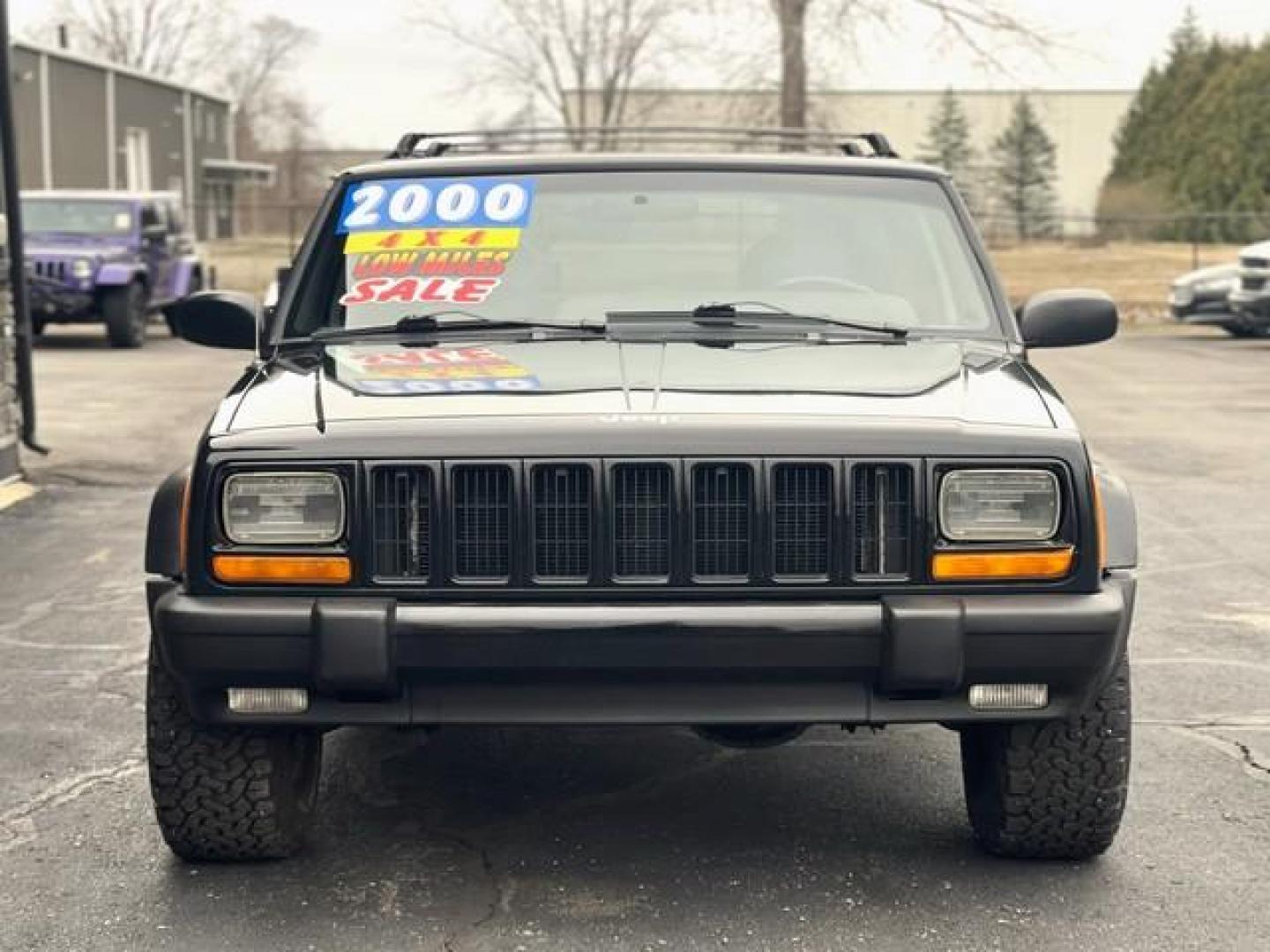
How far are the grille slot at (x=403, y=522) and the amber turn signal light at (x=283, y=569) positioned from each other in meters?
0.08

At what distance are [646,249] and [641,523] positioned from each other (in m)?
1.42

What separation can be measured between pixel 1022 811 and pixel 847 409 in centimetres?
96

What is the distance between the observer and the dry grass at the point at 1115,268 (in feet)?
100

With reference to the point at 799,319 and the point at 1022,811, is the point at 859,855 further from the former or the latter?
the point at 799,319

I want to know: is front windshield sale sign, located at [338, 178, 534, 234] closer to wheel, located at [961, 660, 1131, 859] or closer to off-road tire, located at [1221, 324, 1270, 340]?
wheel, located at [961, 660, 1131, 859]

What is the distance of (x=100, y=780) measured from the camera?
4.65 m

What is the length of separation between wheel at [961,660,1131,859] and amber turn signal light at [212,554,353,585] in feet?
4.65

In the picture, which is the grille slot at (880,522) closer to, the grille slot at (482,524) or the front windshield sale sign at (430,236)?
the grille slot at (482,524)

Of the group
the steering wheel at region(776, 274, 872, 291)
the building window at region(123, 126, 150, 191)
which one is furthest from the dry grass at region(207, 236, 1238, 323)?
the steering wheel at region(776, 274, 872, 291)

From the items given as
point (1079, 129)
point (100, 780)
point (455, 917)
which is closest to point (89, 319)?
point (100, 780)

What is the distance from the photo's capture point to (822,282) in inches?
187

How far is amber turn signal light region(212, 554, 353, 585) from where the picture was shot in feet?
11.6

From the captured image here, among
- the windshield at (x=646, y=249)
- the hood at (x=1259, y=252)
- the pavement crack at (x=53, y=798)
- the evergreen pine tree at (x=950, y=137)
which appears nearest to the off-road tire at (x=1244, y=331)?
the hood at (x=1259, y=252)

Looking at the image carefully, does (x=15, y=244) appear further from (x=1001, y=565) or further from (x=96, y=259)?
(x=96, y=259)
